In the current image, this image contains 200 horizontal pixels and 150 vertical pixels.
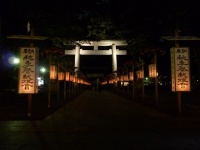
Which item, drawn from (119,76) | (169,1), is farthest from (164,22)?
(119,76)

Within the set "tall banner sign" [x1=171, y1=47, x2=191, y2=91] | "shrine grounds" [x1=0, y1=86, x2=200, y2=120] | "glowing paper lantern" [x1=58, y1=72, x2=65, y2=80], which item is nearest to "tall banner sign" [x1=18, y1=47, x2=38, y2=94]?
"shrine grounds" [x1=0, y1=86, x2=200, y2=120]

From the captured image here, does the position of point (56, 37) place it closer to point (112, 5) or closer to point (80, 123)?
point (112, 5)

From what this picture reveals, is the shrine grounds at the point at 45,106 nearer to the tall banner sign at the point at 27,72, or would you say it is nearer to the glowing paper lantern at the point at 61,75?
the tall banner sign at the point at 27,72

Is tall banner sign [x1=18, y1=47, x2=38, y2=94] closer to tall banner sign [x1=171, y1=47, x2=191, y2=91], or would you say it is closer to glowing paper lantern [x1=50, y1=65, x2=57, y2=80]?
glowing paper lantern [x1=50, y1=65, x2=57, y2=80]

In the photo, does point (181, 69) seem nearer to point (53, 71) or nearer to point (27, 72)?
point (27, 72)

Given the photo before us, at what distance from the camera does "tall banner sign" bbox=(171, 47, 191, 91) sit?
673 inches

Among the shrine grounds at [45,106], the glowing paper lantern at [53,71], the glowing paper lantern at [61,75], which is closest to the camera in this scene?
the shrine grounds at [45,106]

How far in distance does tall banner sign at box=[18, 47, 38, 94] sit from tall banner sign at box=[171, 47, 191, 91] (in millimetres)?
8129

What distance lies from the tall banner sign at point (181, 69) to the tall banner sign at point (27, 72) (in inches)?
320

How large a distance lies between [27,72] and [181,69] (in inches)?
350

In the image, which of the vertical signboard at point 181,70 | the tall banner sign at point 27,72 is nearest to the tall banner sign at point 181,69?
Answer: the vertical signboard at point 181,70

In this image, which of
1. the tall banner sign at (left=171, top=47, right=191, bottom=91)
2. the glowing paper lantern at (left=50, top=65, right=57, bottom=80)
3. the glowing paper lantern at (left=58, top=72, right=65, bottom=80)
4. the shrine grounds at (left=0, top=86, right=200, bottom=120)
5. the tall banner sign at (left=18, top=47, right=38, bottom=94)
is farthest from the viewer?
the glowing paper lantern at (left=58, top=72, right=65, bottom=80)

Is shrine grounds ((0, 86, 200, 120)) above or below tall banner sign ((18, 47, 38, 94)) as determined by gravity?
below

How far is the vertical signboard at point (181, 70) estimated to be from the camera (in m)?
17.1
